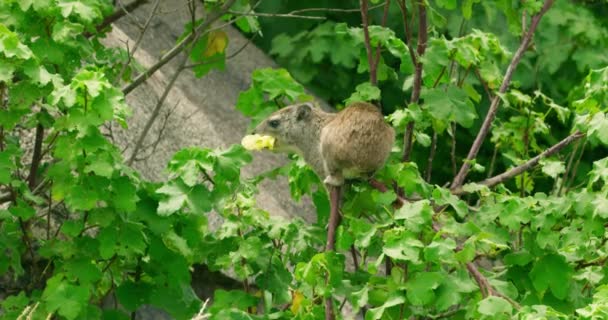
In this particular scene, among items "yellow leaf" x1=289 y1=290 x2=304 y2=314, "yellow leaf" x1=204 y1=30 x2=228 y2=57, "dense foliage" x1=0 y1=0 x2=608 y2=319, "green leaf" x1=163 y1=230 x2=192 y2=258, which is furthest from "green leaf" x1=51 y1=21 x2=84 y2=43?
"yellow leaf" x1=289 y1=290 x2=304 y2=314

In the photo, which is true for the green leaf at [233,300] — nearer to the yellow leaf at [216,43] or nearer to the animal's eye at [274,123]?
the animal's eye at [274,123]

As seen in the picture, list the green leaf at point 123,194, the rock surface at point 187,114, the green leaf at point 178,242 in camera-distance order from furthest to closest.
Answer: the rock surface at point 187,114, the green leaf at point 178,242, the green leaf at point 123,194

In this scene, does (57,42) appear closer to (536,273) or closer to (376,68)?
(376,68)

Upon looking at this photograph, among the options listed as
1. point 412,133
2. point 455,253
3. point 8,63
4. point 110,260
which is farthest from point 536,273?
point 8,63

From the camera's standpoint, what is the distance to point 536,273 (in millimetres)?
4410

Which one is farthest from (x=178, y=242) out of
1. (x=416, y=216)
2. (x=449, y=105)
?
(x=449, y=105)

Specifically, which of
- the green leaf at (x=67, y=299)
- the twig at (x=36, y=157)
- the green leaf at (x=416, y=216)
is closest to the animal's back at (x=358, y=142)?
the green leaf at (x=416, y=216)

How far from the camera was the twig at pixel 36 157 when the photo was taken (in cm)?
505

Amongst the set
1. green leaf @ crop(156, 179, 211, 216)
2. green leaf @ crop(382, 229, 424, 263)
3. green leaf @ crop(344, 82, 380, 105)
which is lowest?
green leaf @ crop(156, 179, 211, 216)

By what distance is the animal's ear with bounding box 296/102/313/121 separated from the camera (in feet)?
17.0

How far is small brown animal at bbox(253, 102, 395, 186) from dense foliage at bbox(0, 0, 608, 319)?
7 cm

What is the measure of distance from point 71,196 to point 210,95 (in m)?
2.73

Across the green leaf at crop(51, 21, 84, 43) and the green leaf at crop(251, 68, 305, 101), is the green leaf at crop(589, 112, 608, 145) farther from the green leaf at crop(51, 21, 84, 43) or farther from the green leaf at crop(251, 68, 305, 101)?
the green leaf at crop(51, 21, 84, 43)

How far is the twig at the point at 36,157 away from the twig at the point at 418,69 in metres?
1.44
